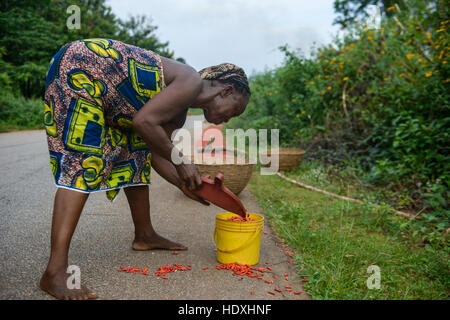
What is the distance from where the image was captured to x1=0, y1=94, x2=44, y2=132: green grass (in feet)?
43.6

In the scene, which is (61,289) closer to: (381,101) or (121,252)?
(121,252)

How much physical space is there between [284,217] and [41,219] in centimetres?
227

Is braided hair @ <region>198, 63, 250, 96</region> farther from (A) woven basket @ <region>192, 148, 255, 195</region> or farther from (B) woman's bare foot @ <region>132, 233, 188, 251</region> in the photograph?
(A) woven basket @ <region>192, 148, 255, 195</region>

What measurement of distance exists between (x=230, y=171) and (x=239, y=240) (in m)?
1.79

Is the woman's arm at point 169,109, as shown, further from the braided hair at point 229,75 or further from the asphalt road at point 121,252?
the asphalt road at point 121,252

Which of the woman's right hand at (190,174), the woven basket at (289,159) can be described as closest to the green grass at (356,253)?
the woman's right hand at (190,174)

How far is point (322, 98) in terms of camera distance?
22.4 feet

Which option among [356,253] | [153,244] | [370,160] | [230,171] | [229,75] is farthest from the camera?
[370,160]

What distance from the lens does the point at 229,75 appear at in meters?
2.43

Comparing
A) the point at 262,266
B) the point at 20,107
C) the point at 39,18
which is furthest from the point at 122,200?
the point at 39,18

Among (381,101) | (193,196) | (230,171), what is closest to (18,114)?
(230,171)

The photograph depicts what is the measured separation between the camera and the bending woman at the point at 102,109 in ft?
Result: 6.71

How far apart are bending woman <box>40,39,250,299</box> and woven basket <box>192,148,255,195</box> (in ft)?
5.65
